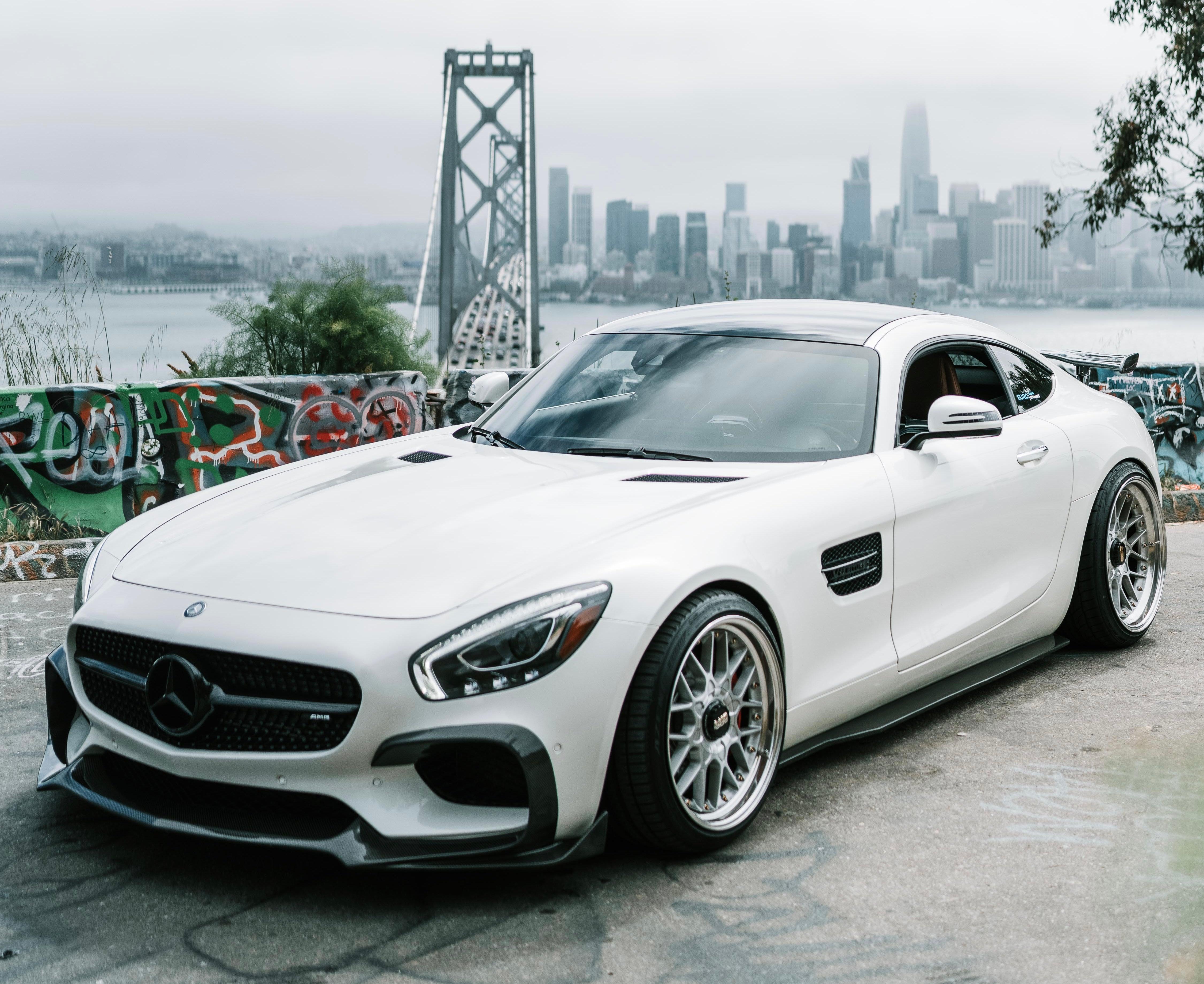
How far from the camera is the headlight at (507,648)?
115 inches

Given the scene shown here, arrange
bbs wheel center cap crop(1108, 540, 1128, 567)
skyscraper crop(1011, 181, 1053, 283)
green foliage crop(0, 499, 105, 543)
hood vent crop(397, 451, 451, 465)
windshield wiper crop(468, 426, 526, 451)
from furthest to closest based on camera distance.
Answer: skyscraper crop(1011, 181, 1053, 283) → green foliage crop(0, 499, 105, 543) → bbs wheel center cap crop(1108, 540, 1128, 567) → windshield wiper crop(468, 426, 526, 451) → hood vent crop(397, 451, 451, 465)

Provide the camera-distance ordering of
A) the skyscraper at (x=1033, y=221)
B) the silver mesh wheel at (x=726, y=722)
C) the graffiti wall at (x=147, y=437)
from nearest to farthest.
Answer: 1. the silver mesh wheel at (x=726, y=722)
2. the graffiti wall at (x=147, y=437)
3. the skyscraper at (x=1033, y=221)

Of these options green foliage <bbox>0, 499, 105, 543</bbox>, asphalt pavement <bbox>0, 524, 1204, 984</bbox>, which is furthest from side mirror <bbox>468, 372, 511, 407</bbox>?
green foliage <bbox>0, 499, 105, 543</bbox>

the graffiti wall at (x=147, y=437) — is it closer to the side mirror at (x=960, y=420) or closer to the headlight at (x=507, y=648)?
the side mirror at (x=960, y=420)

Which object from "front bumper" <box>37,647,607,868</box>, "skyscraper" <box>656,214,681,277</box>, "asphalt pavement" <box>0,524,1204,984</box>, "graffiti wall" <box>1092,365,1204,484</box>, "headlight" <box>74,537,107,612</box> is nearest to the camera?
"asphalt pavement" <box>0,524,1204,984</box>

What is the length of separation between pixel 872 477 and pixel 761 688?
828 millimetres

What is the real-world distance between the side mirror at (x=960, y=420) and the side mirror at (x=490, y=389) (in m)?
1.67

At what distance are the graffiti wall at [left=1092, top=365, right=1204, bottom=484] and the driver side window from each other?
545 cm

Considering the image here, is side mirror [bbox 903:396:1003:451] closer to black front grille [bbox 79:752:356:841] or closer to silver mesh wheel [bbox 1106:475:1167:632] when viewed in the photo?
silver mesh wheel [bbox 1106:475:1167:632]

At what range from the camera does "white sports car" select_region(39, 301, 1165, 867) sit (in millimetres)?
2947

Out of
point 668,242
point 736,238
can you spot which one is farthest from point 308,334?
point 668,242

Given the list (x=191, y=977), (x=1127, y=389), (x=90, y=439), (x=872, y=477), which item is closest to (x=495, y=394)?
(x=872, y=477)

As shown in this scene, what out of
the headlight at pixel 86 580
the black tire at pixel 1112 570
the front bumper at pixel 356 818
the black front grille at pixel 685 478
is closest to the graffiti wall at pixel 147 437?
the headlight at pixel 86 580

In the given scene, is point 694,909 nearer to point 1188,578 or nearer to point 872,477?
point 872,477
